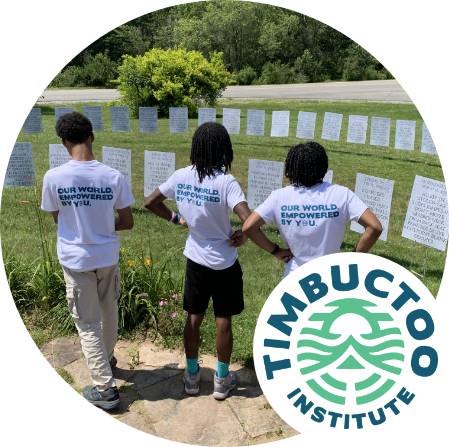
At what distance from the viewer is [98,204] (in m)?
3.19

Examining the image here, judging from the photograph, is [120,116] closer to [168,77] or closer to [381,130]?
[168,77]

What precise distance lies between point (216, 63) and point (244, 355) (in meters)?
10.1

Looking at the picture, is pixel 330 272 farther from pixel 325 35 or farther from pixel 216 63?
pixel 216 63

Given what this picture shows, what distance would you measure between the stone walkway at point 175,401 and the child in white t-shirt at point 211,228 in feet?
0.53

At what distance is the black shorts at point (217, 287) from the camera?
10.7 feet

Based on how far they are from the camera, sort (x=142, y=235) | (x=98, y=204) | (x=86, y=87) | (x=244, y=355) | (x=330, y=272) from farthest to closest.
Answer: (x=86, y=87)
(x=142, y=235)
(x=244, y=355)
(x=98, y=204)
(x=330, y=272)

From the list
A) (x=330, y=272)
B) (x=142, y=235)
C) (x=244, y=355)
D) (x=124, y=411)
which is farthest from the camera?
(x=142, y=235)

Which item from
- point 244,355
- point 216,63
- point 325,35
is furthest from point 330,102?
point 244,355

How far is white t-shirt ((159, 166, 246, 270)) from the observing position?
120 inches

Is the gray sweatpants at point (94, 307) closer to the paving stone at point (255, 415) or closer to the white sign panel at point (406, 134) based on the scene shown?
the paving stone at point (255, 415)

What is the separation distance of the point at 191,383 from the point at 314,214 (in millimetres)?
1499

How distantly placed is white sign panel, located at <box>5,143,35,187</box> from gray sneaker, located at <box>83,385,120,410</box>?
354 cm

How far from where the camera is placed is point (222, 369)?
3.47 m

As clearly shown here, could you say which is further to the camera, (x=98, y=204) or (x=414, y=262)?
(x=414, y=262)
